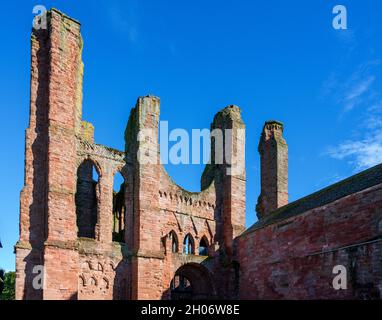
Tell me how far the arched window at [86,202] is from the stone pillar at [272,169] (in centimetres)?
944

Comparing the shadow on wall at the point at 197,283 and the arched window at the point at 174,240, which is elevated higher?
the arched window at the point at 174,240

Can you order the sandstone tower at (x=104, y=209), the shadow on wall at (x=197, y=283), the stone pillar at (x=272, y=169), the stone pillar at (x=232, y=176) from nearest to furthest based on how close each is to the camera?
the sandstone tower at (x=104, y=209), the shadow on wall at (x=197, y=283), the stone pillar at (x=232, y=176), the stone pillar at (x=272, y=169)

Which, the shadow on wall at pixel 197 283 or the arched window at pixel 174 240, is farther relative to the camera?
the shadow on wall at pixel 197 283

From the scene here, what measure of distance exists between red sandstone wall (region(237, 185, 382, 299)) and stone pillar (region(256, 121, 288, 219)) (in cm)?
591

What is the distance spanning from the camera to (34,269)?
15.8 metres

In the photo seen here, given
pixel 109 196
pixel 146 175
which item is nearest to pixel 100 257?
pixel 109 196

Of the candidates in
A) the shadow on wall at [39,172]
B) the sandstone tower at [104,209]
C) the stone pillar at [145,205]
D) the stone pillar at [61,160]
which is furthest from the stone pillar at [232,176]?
the shadow on wall at [39,172]

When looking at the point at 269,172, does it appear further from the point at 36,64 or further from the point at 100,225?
the point at 36,64

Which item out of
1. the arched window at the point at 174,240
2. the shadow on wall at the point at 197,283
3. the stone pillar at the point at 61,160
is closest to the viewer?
the stone pillar at the point at 61,160

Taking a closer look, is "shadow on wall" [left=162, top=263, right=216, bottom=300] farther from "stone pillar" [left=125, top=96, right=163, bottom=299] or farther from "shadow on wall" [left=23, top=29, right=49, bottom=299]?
"shadow on wall" [left=23, top=29, right=49, bottom=299]

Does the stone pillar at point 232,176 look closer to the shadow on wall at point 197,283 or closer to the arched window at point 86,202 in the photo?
the shadow on wall at point 197,283

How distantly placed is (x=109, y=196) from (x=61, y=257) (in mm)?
3582

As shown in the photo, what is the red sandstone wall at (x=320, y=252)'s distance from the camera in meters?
12.8

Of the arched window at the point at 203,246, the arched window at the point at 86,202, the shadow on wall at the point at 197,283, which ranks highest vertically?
the arched window at the point at 86,202
